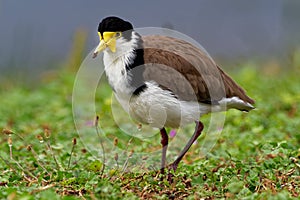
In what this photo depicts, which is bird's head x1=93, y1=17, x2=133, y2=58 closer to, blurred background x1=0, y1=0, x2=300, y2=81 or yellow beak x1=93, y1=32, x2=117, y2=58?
yellow beak x1=93, y1=32, x2=117, y2=58

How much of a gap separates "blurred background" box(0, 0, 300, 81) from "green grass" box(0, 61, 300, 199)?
1354mm

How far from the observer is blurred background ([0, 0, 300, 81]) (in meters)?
11.2

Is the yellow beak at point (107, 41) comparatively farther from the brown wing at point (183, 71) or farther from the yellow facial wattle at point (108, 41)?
the brown wing at point (183, 71)

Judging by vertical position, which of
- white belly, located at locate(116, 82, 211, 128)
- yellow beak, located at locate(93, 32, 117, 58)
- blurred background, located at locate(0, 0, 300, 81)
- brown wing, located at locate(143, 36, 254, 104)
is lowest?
blurred background, located at locate(0, 0, 300, 81)

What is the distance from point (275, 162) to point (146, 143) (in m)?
1.49

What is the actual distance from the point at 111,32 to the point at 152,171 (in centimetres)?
120

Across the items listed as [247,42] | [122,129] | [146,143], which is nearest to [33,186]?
[146,143]

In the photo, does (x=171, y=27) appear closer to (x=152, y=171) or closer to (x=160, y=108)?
(x=160, y=108)

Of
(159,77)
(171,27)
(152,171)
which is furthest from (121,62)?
(171,27)

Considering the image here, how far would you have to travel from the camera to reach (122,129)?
770 cm

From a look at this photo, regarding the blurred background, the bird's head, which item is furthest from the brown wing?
the blurred background

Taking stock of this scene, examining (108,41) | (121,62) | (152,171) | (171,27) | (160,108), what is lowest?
(152,171)

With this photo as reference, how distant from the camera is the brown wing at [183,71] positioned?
19.3 ft

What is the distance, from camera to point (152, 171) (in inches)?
234
